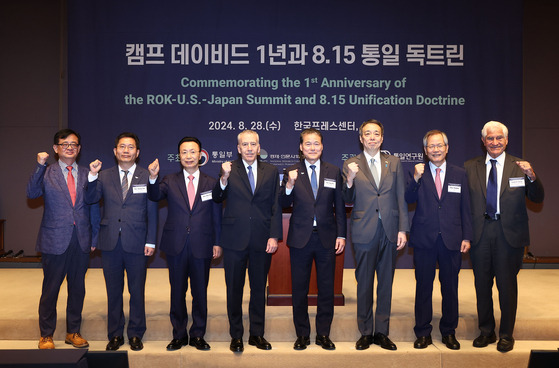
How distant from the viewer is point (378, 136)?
347 centimetres

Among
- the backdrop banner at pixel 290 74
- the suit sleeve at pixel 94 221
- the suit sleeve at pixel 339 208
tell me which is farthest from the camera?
the backdrop banner at pixel 290 74

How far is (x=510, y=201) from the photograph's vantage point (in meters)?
3.46

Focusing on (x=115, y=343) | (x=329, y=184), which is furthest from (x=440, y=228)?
(x=115, y=343)

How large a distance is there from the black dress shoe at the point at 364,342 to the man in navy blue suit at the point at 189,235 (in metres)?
1.13

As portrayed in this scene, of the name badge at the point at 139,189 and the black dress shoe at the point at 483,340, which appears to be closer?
the name badge at the point at 139,189

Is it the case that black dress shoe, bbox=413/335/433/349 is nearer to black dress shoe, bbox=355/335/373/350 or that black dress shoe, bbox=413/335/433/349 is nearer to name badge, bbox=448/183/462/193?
black dress shoe, bbox=355/335/373/350

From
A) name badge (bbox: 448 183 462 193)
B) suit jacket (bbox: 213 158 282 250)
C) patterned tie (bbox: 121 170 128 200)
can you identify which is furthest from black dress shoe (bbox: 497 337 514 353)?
patterned tie (bbox: 121 170 128 200)

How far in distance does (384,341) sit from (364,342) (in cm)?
15

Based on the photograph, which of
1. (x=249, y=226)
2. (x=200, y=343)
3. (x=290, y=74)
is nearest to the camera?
(x=249, y=226)

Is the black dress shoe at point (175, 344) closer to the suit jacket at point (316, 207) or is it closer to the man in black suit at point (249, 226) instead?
the man in black suit at point (249, 226)

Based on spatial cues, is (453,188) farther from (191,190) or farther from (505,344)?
(191,190)

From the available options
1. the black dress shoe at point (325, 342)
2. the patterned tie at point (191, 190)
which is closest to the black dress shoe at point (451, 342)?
the black dress shoe at point (325, 342)

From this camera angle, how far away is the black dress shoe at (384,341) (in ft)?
11.4

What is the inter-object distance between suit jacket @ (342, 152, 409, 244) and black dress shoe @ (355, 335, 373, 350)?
2.39 feet
